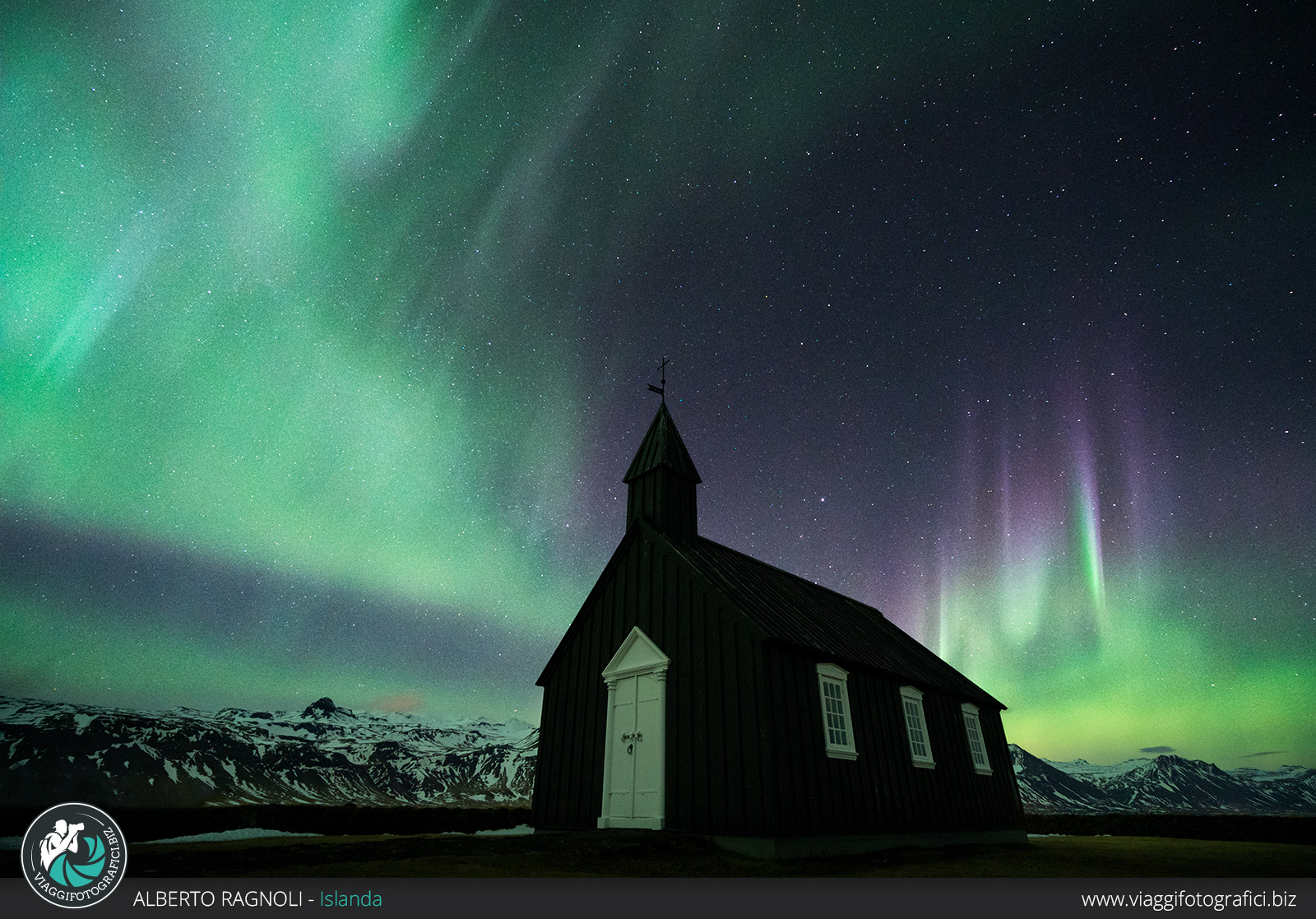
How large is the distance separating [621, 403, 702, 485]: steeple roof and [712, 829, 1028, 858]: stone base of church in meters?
10.1

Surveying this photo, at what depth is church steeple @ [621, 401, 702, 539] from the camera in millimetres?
19375

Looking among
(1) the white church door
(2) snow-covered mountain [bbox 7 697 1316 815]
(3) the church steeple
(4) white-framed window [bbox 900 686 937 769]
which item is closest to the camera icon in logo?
(1) the white church door

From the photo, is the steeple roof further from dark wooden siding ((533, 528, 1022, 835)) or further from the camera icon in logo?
the camera icon in logo

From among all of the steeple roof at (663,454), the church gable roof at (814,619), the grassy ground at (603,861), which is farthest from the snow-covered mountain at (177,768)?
the grassy ground at (603,861)

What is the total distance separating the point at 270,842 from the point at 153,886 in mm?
5964

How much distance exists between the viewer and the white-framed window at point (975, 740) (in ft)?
69.6

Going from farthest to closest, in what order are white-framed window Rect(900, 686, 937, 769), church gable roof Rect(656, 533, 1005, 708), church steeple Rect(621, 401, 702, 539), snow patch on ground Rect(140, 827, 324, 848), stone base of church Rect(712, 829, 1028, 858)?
1. church steeple Rect(621, 401, 702, 539)
2. white-framed window Rect(900, 686, 937, 769)
3. church gable roof Rect(656, 533, 1005, 708)
4. snow patch on ground Rect(140, 827, 324, 848)
5. stone base of church Rect(712, 829, 1028, 858)

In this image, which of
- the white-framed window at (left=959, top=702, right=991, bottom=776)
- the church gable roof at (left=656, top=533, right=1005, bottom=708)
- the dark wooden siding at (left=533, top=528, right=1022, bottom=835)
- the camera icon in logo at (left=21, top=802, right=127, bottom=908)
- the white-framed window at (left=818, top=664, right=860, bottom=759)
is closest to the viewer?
the camera icon in logo at (left=21, top=802, right=127, bottom=908)

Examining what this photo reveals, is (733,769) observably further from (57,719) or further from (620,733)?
(57,719)

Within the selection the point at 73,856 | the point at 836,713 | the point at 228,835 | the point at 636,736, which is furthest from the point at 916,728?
the point at 73,856

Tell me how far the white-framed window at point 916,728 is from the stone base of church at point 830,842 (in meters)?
1.76

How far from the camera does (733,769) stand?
13.6 metres

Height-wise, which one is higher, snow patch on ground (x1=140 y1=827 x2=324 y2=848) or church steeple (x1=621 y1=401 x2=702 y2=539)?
church steeple (x1=621 y1=401 x2=702 y2=539)

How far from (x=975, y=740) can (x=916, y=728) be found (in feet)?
16.2
